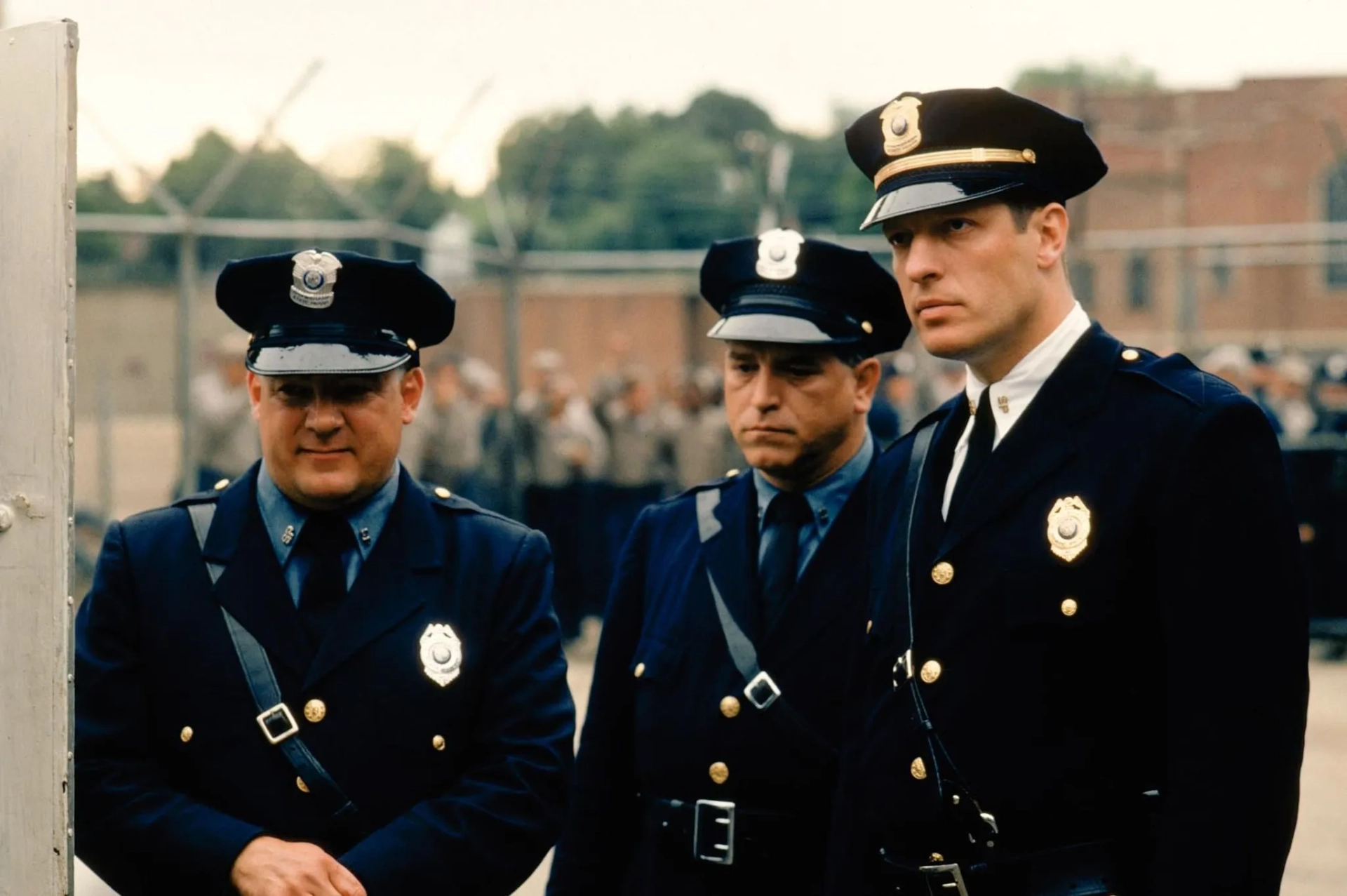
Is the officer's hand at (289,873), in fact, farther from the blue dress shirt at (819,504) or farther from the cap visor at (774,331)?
the cap visor at (774,331)

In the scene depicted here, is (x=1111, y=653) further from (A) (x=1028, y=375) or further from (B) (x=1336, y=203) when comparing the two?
(B) (x=1336, y=203)

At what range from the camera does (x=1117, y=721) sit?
253 cm

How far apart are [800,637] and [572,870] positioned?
2.24ft

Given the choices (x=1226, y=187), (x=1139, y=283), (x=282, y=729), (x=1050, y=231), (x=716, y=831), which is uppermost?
(x=1226, y=187)

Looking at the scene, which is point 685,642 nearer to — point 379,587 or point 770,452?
point 770,452

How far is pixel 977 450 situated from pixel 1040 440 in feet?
0.45

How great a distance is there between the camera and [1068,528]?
259cm

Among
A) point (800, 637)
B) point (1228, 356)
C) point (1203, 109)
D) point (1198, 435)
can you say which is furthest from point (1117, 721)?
point (1203, 109)

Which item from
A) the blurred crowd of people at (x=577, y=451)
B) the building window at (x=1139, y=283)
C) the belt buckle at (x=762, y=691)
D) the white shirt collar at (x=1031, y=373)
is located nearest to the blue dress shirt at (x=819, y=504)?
the belt buckle at (x=762, y=691)

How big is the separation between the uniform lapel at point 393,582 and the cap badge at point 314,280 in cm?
39

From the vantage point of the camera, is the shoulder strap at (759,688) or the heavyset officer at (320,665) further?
the shoulder strap at (759,688)

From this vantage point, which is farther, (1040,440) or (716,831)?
(716,831)

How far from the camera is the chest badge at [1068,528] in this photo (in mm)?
2566

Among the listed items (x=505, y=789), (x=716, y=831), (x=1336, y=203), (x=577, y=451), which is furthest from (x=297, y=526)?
(x=1336, y=203)
